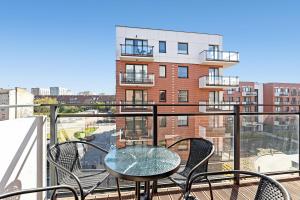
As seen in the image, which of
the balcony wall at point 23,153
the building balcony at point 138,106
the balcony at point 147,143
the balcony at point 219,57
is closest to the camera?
the balcony wall at point 23,153

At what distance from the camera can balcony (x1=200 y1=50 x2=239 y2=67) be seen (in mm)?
15250

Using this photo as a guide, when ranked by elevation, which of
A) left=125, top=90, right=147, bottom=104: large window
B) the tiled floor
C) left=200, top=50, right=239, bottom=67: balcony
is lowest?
the tiled floor

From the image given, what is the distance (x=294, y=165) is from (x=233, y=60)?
532 inches

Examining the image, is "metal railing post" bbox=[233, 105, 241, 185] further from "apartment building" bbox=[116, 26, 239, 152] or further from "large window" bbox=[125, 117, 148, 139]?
"apartment building" bbox=[116, 26, 239, 152]

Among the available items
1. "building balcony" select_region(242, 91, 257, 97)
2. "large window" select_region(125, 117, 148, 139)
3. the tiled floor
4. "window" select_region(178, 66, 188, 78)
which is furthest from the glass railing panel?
"building balcony" select_region(242, 91, 257, 97)

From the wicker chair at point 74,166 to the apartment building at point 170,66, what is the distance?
11.9 m

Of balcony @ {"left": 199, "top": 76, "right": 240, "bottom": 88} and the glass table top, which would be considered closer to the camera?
the glass table top

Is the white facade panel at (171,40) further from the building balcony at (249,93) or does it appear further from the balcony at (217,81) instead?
the building balcony at (249,93)

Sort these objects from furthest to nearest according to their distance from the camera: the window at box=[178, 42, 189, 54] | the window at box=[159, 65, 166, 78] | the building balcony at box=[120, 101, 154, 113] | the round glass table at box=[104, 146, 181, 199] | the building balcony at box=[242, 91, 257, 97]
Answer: the building balcony at box=[242, 91, 257, 97]
the window at box=[178, 42, 189, 54]
the window at box=[159, 65, 166, 78]
the building balcony at box=[120, 101, 154, 113]
the round glass table at box=[104, 146, 181, 199]

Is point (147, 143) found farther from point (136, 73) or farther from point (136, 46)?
point (136, 46)

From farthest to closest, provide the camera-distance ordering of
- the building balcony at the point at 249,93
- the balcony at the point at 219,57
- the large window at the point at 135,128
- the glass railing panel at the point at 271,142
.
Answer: the building balcony at the point at 249,93 < the balcony at the point at 219,57 < the large window at the point at 135,128 < the glass railing panel at the point at 271,142

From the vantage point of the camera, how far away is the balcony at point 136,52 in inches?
542

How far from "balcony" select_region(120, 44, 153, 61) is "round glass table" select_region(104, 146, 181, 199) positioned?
489 inches

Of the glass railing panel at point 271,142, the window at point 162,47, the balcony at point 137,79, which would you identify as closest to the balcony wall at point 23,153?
the glass railing panel at point 271,142
